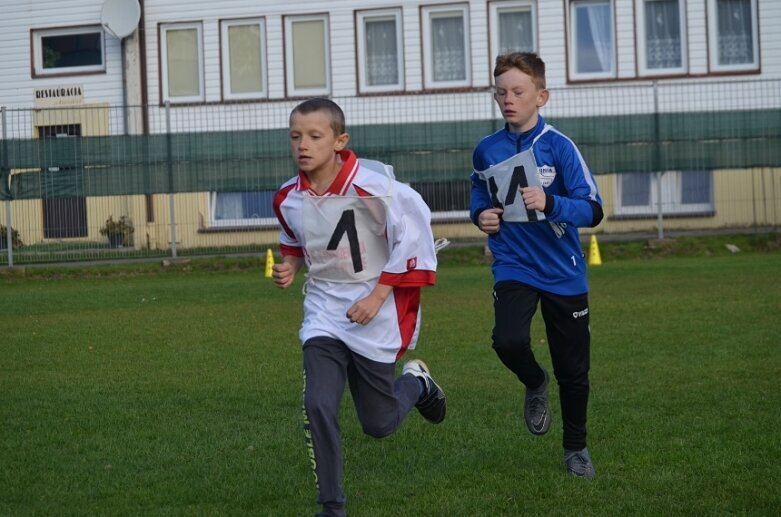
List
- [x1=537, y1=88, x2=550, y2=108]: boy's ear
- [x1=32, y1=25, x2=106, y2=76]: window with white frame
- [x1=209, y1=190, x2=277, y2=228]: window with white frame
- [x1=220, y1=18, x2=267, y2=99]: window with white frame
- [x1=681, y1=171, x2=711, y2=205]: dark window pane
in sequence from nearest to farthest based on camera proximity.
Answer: [x1=537, y1=88, x2=550, y2=108]: boy's ear, [x1=209, y1=190, x2=277, y2=228]: window with white frame, [x1=681, y1=171, x2=711, y2=205]: dark window pane, [x1=220, y1=18, x2=267, y2=99]: window with white frame, [x1=32, y1=25, x2=106, y2=76]: window with white frame

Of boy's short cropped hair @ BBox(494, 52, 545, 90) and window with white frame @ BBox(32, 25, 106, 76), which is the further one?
window with white frame @ BBox(32, 25, 106, 76)

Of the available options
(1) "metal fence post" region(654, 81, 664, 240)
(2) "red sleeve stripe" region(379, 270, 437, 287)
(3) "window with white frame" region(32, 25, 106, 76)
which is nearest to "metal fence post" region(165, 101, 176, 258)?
(3) "window with white frame" region(32, 25, 106, 76)

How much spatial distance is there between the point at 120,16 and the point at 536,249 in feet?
81.6

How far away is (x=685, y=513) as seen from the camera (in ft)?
19.6

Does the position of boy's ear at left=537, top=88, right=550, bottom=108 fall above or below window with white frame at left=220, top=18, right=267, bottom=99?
below

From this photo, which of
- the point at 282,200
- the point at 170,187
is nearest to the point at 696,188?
the point at 170,187

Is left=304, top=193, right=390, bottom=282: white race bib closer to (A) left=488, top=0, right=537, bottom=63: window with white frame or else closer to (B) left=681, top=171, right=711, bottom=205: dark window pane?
(B) left=681, top=171, right=711, bottom=205: dark window pane

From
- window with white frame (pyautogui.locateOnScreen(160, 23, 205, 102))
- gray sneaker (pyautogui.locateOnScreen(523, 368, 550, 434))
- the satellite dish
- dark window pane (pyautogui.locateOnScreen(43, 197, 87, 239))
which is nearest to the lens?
gray sneaker (pyautogui.locateOnScreen(523, 368, 550, 434))

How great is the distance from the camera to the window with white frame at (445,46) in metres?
29.8

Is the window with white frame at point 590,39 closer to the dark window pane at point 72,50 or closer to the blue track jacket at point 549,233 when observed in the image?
the dark window pane at point 72,50

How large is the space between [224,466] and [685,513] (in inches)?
Result: 103

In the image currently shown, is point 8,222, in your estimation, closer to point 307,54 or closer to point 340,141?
point 307,54

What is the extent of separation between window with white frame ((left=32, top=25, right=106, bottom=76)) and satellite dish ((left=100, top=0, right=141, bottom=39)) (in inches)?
41.7

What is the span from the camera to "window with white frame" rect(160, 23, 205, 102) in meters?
30.6
